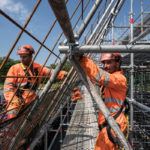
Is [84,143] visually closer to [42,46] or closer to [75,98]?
[42,46]

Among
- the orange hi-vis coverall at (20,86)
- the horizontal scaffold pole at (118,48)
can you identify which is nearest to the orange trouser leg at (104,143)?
the horizontal scaffold pole at (118,48)

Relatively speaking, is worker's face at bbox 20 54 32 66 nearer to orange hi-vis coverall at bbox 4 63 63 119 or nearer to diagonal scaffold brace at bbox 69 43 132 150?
orange hi-vis coverall at bbox 4 63 63 119

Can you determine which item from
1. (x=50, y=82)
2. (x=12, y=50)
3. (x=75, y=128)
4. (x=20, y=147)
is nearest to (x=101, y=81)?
(x=50, y=82)

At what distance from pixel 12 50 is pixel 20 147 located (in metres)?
2.15

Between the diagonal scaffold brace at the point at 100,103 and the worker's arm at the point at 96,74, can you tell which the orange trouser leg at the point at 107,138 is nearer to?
the worker's arm at the point at 96,74

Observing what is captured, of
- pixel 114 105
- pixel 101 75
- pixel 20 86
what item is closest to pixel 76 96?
pixel 20 86

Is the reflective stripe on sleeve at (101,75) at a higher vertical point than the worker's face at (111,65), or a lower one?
lower

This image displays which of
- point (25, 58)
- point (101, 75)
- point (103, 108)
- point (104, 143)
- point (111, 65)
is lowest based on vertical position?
point (104, 143)

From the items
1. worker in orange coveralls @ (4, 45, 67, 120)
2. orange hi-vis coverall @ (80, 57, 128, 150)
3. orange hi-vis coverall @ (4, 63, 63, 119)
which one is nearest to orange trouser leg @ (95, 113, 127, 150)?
orange hi-vis coverall @ (80, 57, 128, 150)

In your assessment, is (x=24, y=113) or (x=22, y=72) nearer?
(x=24, y=113)

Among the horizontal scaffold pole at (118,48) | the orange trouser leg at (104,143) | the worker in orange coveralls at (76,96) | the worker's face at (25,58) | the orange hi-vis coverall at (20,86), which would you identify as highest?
the worker in orange coveralls at (76,96)

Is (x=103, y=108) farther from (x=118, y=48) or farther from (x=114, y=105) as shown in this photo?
(x=114, y=105)

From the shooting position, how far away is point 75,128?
7020 millimetres

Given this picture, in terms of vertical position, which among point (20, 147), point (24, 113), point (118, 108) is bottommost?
point (20, 147)
